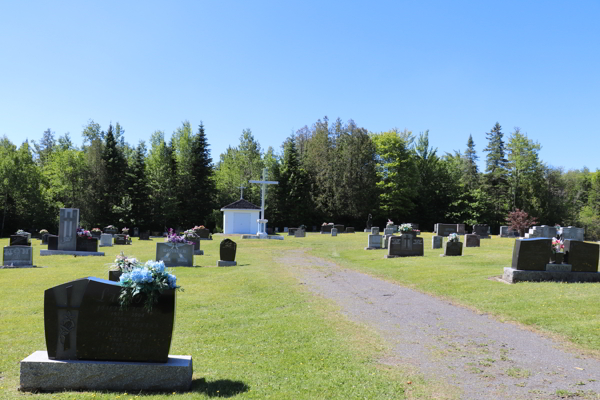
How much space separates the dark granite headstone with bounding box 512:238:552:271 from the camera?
1300 cm

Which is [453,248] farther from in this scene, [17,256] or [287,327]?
[17,256]

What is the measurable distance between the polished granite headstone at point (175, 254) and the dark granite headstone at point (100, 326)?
12.9 meters

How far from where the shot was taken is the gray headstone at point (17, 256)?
17.8 meters

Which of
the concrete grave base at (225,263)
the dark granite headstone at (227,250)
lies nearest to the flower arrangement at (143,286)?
the dark granite headstone at (227,250)

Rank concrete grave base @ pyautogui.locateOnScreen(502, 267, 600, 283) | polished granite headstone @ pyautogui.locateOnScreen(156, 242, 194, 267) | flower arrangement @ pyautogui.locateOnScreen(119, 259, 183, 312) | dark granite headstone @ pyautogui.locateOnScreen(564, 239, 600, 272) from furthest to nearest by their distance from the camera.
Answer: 1. polished granite headstone @ pyautogui.locateOnScreen(156, 242, 194, 267)
2. dark granite headstone @ pyautogui.locateOnScreen(564, 239, 600, 272)
3. concrete grave base @ pyautogui.locateOnScreen(502, 267, 600, 283)
4. flower arrangement @ pyautogui.locateOnScreen(119, 259, 183, 312)

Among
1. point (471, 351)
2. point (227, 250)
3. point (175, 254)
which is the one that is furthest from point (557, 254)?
point (175, 254)

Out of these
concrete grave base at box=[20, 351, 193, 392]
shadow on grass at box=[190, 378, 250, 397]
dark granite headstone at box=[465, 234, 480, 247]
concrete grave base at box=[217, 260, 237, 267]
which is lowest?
concrete grave base at box=[217, 260, 237, 267]

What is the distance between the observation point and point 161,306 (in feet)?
17.8

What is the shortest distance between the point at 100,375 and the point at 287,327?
12.4ft

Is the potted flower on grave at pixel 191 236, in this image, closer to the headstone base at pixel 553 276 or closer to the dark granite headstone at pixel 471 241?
the dark granite headstone at pixel 471 241

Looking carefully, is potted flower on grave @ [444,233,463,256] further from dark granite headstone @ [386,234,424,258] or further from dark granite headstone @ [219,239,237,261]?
dark granite headstone @ [219,239,237,261]

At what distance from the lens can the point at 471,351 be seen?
693cm

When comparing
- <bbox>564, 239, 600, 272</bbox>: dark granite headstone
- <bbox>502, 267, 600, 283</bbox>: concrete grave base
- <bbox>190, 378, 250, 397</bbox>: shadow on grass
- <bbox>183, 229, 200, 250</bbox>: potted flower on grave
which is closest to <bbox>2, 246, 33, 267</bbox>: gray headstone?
<bbox>183, 229, 200, 250</bbox>: potted flower on grave

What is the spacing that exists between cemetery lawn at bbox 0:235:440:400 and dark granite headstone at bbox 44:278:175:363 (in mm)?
444
